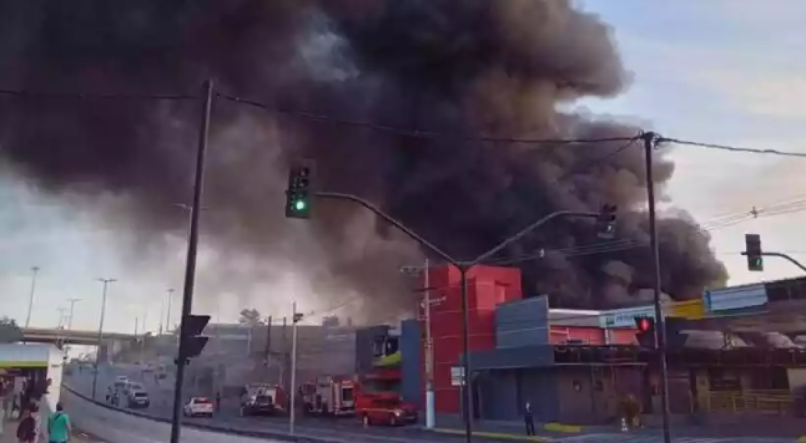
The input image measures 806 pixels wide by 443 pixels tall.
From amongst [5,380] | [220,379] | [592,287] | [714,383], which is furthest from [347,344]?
[714,383]

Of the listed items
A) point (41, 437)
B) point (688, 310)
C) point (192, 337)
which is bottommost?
point (41, 437)

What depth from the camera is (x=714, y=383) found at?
1362 inches

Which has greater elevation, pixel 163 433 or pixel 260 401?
pixel 260 401

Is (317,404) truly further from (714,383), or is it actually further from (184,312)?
(184,312)

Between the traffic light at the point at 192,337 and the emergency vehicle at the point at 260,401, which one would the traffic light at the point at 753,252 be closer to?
the traffic light at the point at 192,337

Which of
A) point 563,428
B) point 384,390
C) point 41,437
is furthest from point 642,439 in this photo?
point 384,390

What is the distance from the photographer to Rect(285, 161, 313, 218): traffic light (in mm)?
11422

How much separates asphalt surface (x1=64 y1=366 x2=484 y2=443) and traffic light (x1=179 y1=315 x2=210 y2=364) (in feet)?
52.1

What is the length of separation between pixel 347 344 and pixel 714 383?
43207 millimetres

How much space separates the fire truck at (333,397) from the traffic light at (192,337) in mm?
32978

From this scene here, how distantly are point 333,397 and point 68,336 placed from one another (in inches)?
2021

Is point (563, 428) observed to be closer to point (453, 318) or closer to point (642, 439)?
point (642, 439)

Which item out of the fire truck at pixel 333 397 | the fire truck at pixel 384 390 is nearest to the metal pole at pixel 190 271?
the fire truck at pixel 384 390

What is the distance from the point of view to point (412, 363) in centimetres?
4425
